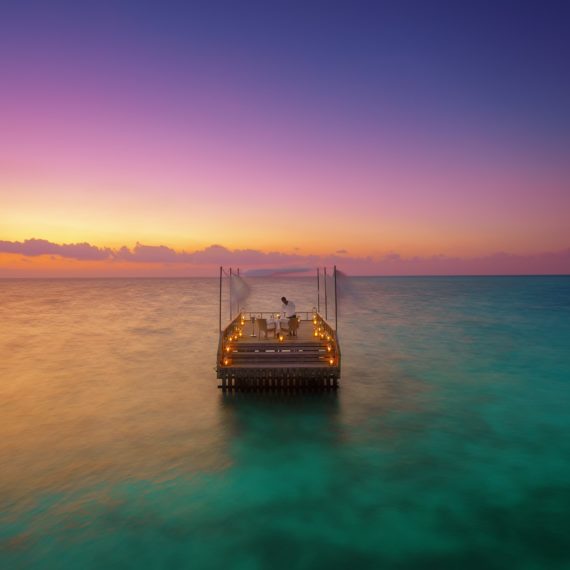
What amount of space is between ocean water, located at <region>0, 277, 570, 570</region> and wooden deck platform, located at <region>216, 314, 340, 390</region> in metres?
0.93

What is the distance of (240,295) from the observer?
2877 centimetres

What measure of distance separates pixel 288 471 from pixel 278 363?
6.43 m

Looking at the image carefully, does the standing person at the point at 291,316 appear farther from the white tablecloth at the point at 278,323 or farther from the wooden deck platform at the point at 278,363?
the wooden deck platform at the point at 278,363

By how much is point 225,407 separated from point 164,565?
11.2m

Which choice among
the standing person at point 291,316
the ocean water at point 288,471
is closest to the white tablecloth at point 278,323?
the standing person at point 291,316

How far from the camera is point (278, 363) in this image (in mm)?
20969

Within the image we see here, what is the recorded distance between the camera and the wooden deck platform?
820 inches

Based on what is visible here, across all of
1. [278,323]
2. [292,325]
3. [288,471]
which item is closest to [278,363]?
[292,325]

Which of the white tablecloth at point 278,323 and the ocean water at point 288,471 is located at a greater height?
the white tablecloth at point 278,323

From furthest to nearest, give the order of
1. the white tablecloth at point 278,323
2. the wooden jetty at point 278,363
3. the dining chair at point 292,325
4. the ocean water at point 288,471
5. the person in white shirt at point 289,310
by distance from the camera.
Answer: the person in white shirt at point 289,310 < the white tablecloth at point 278,323 < the dining chair at point 292,325 < the wooden jetty at point 278,363 < the ocean water at point 288,471

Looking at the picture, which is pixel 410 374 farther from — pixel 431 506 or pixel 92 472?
pixel 92 472

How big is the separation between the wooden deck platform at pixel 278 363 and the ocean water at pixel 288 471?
93 centimetres

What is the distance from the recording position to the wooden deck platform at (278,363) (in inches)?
820

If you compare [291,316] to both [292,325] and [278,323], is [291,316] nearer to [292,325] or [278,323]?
[278,323]
